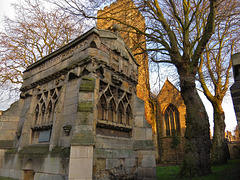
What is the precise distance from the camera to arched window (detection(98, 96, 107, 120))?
579cm

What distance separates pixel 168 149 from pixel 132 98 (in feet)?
52.1

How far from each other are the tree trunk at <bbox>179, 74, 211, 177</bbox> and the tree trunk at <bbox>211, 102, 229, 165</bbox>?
20.9ft

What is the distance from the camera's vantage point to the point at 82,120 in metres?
4.71

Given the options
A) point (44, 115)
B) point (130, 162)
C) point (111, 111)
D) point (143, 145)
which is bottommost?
point (130, 162)

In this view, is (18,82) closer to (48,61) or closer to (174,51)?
(48,61)

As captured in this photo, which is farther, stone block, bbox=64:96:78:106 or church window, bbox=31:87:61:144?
church window, bbox=31:87:61:144

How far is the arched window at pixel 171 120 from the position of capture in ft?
70.9

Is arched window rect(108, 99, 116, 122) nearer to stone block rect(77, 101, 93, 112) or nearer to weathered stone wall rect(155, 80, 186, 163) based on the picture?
stone block rect(77, 101, 93, 112)

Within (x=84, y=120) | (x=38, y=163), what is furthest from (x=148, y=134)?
(x=38, y=163)

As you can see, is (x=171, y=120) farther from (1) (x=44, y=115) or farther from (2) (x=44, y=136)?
(2) (x=44, y=136)

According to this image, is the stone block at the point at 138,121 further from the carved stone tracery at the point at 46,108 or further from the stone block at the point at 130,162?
the carved stone tracery at the point at 46,108

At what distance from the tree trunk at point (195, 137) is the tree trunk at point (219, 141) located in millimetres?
6384

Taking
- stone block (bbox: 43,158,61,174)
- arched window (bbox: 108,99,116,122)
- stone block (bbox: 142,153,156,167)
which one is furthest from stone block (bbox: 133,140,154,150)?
stone block (bbox: 43,158,61,174)

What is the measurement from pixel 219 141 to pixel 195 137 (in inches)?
292
